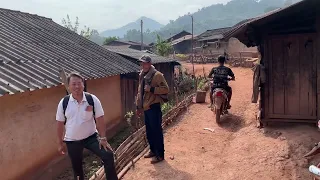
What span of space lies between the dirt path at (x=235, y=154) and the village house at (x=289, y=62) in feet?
1.16

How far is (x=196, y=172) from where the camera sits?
551 centimetres

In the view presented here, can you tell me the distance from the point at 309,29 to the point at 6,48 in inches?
263

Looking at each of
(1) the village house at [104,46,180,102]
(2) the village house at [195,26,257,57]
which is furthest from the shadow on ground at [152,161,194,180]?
(2) the village house at [195,26,257,57]

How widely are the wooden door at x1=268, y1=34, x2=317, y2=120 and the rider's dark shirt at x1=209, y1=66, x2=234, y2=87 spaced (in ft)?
5.82

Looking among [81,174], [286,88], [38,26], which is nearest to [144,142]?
[81,174]

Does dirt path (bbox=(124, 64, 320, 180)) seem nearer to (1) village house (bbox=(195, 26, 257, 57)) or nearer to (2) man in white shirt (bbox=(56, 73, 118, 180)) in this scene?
(2) man in white shirt (bbox=(56, 73, 118, 180))

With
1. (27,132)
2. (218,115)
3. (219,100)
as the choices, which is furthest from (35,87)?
(218,115)

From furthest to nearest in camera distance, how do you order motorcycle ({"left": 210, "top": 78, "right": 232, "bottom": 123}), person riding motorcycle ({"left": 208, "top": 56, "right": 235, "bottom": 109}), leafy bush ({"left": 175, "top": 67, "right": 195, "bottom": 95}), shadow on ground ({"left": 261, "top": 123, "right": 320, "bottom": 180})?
leafy bush ({"left": 175, "top": 67, "right": 195, "bottom": 95}) → person riding motorcycle ({"left": 208, "top": 56, "right": 235, "bottom": 109}) → motorcycle ({"left": 210, "top": 78, "right": 232, "bottom": 123}) → shadow on ground ({"left": 261, "top": 123, "right": 320, "bottom": 180})

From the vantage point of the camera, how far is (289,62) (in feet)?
21.9

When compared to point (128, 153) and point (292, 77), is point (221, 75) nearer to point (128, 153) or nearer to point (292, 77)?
point (292, 77)

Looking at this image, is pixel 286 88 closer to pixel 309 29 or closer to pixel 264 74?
pixel 264 74

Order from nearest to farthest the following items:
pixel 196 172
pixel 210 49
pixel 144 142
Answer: pixel 196 172 < pixel 144 142 < pixel 210 49

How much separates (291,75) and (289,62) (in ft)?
0.91

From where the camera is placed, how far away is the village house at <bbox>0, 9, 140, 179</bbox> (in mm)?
5998
